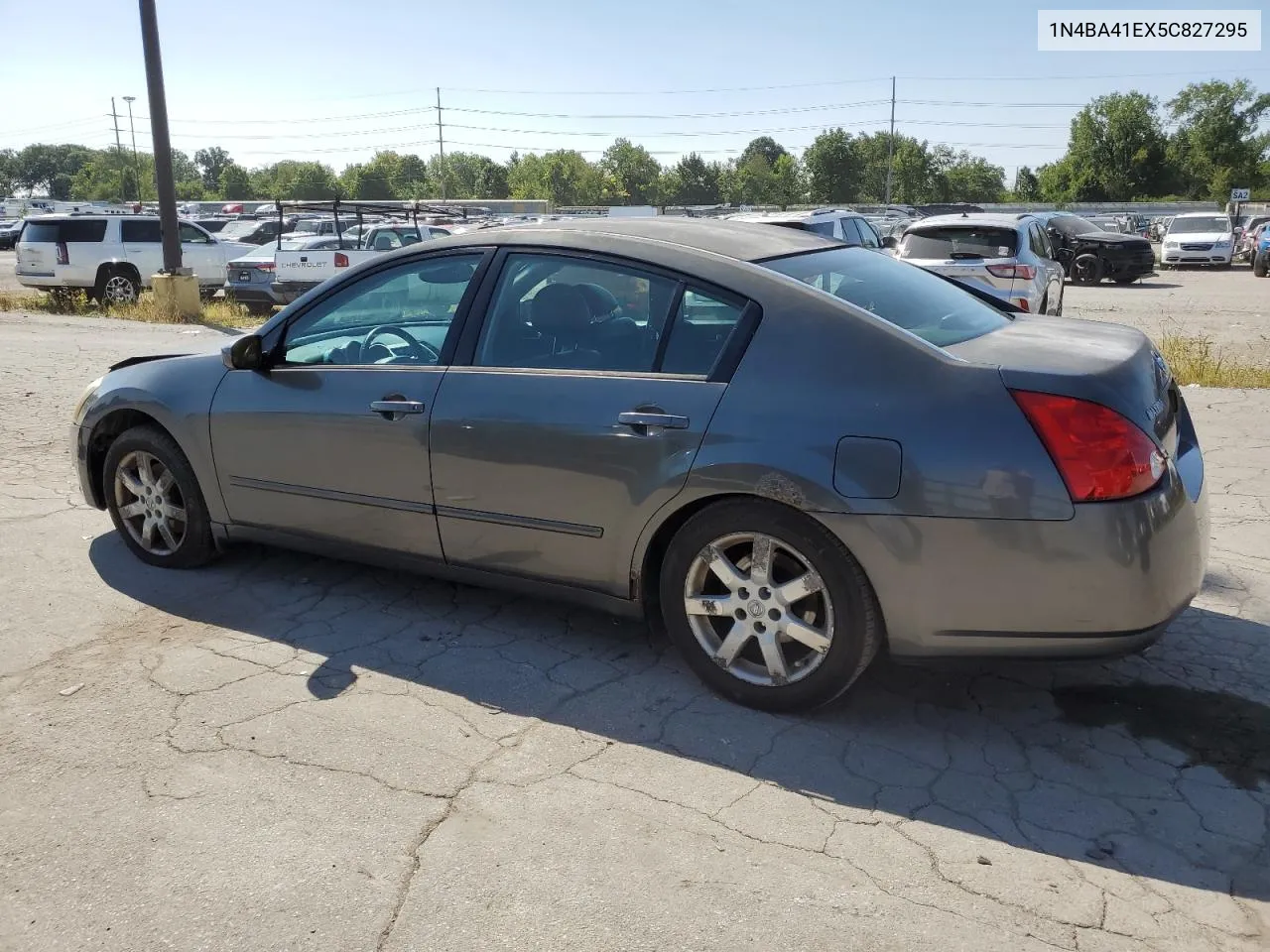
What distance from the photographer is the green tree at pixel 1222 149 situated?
248ft

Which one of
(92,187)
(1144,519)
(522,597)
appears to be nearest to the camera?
(1144,519)

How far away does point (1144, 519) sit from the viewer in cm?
300

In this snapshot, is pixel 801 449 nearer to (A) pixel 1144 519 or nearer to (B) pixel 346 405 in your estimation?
(A) pixel 1144 519

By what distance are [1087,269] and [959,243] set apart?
1396 cm

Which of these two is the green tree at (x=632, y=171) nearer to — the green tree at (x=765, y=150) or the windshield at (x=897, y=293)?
the green tree at (x=765, y=150)

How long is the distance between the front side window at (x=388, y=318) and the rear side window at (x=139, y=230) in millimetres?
16489

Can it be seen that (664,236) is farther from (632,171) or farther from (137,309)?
(632,171)

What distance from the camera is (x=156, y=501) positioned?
16.0 ft

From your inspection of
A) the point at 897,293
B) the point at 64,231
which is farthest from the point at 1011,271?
the point at 64,231

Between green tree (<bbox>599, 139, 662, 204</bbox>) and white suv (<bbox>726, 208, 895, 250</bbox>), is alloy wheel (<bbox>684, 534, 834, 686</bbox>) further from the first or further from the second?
green tree (<bbox>599, 139, 662, 204</bbox>)

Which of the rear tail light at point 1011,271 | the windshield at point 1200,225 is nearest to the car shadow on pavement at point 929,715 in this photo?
the rear tail light at point 1011,271

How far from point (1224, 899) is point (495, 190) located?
5247 inches

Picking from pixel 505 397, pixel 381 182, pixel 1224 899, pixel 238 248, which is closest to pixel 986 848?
pixel 1224 899

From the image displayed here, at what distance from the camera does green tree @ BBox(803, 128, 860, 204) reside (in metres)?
104
